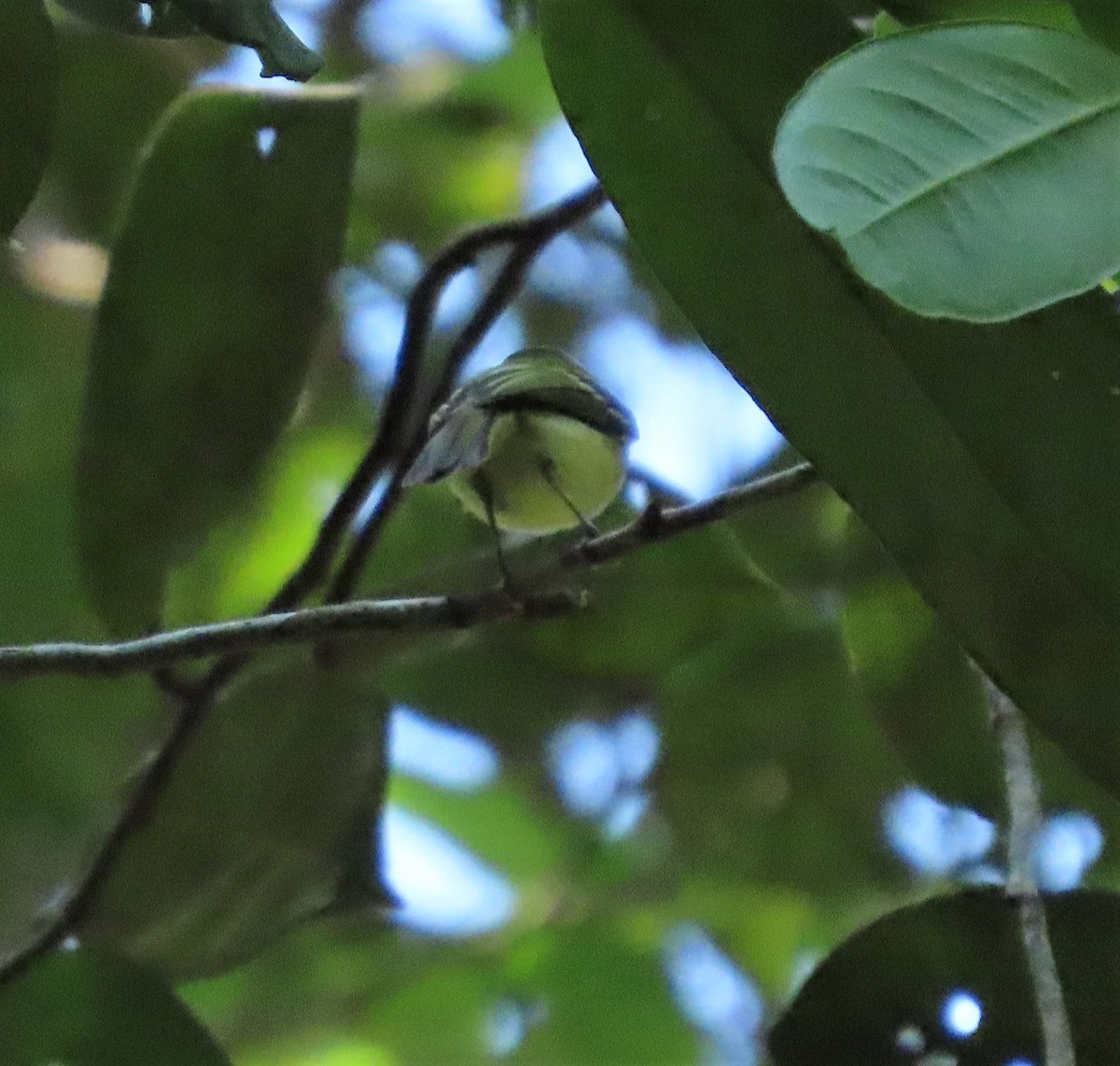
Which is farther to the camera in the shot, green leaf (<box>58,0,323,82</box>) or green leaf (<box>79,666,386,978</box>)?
green leaf (<box>79,666,386,978</box>)

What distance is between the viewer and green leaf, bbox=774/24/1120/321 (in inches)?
9.0

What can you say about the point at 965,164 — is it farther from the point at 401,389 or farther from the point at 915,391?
the point at 401,389

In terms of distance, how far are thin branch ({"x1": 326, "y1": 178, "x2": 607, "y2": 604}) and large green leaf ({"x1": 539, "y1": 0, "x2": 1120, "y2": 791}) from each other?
0.15 m

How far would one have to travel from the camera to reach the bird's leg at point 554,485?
37cm

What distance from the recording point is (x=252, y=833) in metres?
0.50

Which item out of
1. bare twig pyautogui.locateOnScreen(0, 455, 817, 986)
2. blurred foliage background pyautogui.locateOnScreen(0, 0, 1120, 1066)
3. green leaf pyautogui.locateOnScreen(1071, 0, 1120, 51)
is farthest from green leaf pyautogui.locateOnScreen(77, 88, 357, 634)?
green leaf pyautogui.locateOnScreen(1071, 0, 1120, 51)

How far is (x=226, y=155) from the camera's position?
1.50 feet

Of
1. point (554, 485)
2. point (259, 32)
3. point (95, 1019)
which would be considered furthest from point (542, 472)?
point (95, 1019)

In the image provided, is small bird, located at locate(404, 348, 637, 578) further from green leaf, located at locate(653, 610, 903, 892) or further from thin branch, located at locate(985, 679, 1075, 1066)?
green leaf, located at locate(653, 610, 903, 892)

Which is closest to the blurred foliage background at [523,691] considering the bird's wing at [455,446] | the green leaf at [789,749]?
the green leaf at [789,749]

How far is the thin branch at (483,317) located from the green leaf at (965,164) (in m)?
0.22

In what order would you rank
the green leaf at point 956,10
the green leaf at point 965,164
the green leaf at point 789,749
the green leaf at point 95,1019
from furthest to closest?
the green leaf at point 789,749
the green leaf at point 95,1019
the green leaf at point 956,10
the green leaf at point 965,164

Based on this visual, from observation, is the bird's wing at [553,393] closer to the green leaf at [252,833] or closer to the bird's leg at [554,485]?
the bird's leg at [554,485]

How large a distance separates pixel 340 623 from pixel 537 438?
0.07 meters
